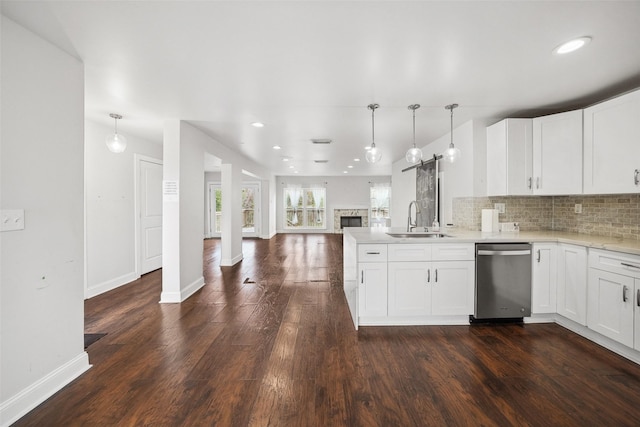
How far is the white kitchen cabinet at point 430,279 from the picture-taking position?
2.88 meters

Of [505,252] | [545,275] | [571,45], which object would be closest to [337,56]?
[571,45]

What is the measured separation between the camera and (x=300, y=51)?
2.02m

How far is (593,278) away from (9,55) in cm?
459

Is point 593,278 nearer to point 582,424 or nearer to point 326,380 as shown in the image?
point 582,424

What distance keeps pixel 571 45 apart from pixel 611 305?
81.4 inches

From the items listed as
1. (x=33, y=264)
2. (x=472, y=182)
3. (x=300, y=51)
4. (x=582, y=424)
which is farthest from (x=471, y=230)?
(x=33, y=264)

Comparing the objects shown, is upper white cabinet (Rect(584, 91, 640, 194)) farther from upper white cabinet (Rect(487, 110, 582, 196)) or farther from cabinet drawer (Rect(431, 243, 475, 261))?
cabinet drawer (Rect(431, 243, 475, 261))

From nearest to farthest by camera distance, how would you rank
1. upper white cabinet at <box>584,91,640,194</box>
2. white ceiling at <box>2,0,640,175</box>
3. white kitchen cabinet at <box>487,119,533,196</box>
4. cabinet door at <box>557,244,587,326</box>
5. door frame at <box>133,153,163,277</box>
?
white ceiling at <box>2,0,640,175</box> → upper white cabinet at <box>584,91,640,194</box> → cabinet door at <box>557,244,587,326</box> → white kitchen cabinet at <box>487,119,533,196</box> → door frame at <box>133,153,163,277</box>

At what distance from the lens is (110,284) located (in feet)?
13.6

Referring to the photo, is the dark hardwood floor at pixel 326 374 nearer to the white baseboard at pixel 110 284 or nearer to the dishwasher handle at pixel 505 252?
the white baseboard at pixel 110 284

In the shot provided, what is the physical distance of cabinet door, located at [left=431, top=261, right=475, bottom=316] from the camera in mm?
2898

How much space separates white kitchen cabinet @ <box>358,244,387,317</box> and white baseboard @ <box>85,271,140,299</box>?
3.63 m

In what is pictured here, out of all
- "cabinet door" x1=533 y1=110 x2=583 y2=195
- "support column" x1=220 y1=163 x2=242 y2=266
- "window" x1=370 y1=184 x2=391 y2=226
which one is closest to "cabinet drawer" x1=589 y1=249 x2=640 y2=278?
"cabinet door" x1=533 y1=110 x2=583 y2=195

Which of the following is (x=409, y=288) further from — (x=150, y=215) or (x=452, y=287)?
(x=150, y=215)
